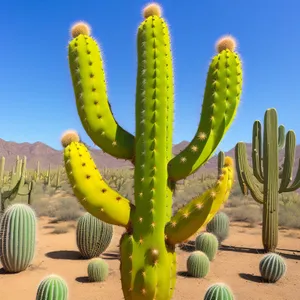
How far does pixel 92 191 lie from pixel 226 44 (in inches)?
67.3

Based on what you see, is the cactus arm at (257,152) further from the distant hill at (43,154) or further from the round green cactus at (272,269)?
the distant hill at (43,154)

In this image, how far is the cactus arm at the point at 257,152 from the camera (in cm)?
1220

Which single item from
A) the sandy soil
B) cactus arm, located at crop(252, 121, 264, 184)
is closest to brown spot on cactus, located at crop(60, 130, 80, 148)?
the sandy soil

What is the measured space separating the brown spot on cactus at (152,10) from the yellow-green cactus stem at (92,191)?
1.37 metres

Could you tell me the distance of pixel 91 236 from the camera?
9141 mm

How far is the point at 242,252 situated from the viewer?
35.6 ft

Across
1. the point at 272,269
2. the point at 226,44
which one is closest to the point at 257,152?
the point at 272,269

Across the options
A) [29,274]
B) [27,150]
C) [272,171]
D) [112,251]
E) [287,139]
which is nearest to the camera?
[29,274]

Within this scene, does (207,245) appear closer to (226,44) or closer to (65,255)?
(65,255)

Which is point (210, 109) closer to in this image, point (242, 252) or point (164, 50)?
point (164, 50)

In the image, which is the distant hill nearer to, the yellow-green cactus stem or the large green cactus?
the large green cactus

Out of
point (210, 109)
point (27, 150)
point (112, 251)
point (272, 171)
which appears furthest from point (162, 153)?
point (27, 150)

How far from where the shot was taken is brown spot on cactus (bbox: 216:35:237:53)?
3.39m

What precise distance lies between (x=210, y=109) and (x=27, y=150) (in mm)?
92600
